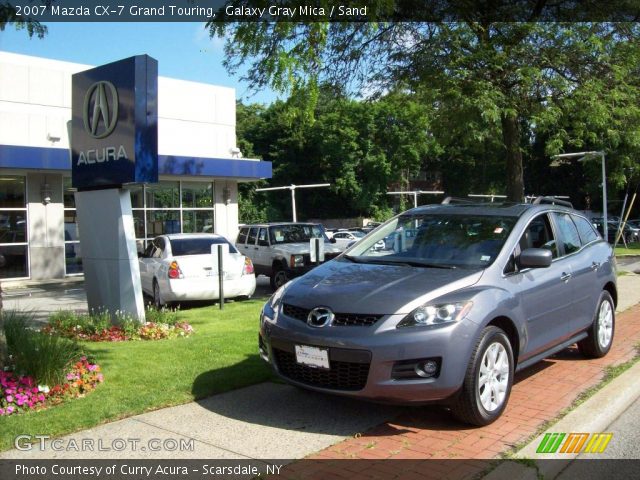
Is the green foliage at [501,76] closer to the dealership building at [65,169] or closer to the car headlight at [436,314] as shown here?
the car headlight at [436,314]

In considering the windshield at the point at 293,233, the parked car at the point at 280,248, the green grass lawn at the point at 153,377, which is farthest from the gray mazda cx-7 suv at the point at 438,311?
the windshield at the point at 293,233

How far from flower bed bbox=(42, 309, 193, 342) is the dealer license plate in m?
3.91

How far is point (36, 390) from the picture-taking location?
5031mm

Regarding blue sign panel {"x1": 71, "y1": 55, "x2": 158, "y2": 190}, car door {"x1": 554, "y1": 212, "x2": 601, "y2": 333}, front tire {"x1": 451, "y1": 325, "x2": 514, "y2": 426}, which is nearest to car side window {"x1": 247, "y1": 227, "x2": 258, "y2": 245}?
blue sign panel {"x1": 71, "y1": 55, "x2": 158, "y2": 190}

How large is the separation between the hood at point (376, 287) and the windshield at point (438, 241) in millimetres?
269

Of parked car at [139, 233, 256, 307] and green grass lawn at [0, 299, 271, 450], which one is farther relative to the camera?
parked car at [139, 233, 256, 307]

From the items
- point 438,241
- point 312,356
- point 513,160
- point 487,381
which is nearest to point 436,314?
point 487,381

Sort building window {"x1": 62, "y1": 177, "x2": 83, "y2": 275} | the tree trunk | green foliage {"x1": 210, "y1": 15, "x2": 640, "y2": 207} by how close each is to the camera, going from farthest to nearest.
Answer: building window {"x1": 62, "y1": 177, "x2": 83, "y2": 275}, the tree trunk, green foliage {"x1": 210, "y1": 15, "x2": 640, "y2": 207}

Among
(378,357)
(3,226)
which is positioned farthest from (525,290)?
(3,226)

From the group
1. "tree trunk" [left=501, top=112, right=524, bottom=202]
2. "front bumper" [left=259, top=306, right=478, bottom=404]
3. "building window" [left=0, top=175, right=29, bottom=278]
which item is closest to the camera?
"front bumper" [left=259, top=306, right=478, bottom=404]

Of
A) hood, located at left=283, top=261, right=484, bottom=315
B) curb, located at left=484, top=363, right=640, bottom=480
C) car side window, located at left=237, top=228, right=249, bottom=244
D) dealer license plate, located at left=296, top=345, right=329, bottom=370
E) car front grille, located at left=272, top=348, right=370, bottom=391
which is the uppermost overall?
car side window, located at left=237, top=228, right=249, bottom=244

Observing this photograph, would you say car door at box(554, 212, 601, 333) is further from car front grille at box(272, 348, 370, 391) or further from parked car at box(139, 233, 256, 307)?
parked car at box(139, 233, 256, 307)

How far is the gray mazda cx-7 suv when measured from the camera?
14.4ft

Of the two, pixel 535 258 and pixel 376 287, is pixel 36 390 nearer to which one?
pixel 376 287
